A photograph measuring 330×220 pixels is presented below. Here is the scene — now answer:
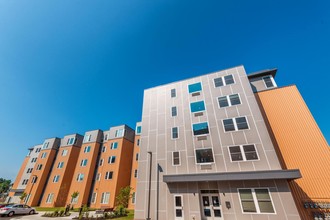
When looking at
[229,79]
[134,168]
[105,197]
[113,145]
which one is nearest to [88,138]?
[113,145]

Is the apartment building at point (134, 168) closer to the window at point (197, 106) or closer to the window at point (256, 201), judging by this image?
the window at point (197, 106)

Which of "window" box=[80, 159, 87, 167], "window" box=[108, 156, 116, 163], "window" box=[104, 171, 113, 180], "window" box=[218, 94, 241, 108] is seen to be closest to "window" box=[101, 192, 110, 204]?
"window" box=[104, 171, 113, 180]

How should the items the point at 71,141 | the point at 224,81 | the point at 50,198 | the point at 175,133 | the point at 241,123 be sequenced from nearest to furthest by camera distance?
1. the point at 241,123
2. the point at 175,133
3. the point at 224,81
4. the point at 50,198
5. the point at 71,141

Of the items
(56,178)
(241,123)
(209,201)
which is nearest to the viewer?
(209,201)

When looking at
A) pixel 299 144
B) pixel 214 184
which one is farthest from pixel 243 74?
pixel 214 184

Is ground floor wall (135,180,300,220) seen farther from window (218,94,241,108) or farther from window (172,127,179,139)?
window (218,94,241,108)

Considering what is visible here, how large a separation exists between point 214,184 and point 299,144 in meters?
9.50

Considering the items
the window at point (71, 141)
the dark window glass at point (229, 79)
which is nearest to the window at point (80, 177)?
the window at point (71, 141)

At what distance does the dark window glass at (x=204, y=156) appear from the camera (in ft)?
48.2

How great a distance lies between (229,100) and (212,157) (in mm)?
7211

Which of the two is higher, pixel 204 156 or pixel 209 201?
pixel 204 156

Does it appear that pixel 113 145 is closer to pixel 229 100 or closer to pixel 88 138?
pixel 88 138

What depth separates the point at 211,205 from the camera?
1309 centimetres

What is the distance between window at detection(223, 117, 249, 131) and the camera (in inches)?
595
